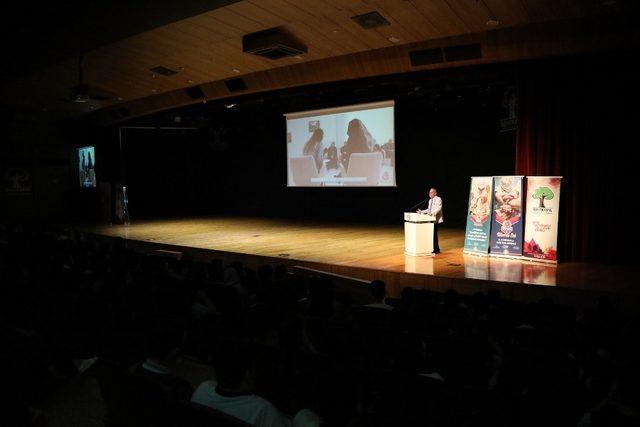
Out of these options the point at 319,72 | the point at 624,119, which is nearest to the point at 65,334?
the point at 319,72

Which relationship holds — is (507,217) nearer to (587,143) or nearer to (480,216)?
(480,216)

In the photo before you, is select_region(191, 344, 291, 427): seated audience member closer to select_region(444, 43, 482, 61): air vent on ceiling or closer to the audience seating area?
the audience seating area

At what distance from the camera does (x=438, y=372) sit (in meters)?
2.70

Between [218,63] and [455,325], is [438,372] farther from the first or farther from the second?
[218,63]

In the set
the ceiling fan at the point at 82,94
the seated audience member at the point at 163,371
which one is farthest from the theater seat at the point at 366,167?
the seated audience member at the point at 163,371

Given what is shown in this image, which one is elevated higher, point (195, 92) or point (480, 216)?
point (195, 92)

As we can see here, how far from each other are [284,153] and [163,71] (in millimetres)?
6154

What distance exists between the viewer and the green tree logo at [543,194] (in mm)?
6510

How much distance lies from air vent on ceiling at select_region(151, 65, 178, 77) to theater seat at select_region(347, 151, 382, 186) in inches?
169

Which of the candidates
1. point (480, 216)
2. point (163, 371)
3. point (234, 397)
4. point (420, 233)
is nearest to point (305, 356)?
point (234, 397)

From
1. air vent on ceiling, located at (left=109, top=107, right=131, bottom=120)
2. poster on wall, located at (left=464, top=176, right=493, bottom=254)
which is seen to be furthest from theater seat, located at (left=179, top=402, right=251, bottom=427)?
air vent on ceiling, located at (left=109, top=107, right=131, bottom=120)

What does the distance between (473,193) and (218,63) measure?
4248 mm

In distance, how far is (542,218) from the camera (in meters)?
6.52

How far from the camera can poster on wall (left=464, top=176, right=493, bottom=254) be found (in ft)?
23.1
